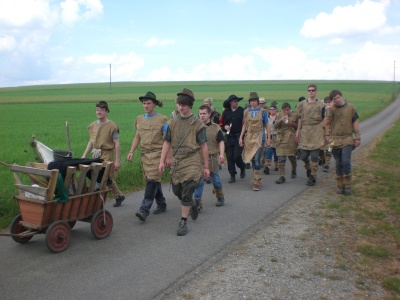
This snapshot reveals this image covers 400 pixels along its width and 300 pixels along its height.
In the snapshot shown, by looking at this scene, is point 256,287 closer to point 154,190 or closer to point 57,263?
point 57,263

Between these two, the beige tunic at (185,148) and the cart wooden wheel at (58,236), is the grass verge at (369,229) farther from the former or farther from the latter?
the cart wooden wheel at (58,236)

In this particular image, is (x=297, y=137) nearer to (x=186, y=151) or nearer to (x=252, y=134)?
(x=252, y=134)

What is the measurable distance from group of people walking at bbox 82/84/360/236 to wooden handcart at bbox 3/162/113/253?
2.59 feet

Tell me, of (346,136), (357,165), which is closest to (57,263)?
(346,136)

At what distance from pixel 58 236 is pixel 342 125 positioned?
5936 mm

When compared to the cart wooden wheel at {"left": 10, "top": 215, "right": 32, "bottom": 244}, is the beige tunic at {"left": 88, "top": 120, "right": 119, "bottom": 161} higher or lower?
higher

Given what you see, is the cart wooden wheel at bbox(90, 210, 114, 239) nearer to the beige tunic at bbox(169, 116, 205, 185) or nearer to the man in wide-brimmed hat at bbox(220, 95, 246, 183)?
the beige tunic at bbox(169, 116, 205, 185)

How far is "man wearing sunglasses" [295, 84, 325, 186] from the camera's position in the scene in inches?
375

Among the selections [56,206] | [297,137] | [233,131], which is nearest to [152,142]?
[56,206]

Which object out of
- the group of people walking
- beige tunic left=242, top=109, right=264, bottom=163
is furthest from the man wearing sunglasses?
beige tunic left=242, top=109, right=264, bottom=163

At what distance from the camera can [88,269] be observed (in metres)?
4.69

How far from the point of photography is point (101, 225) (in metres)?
5.88

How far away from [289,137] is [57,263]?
6.77m

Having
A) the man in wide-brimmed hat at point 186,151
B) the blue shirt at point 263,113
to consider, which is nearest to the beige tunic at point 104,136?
the man in wide-brimmed hat at point 186,151
